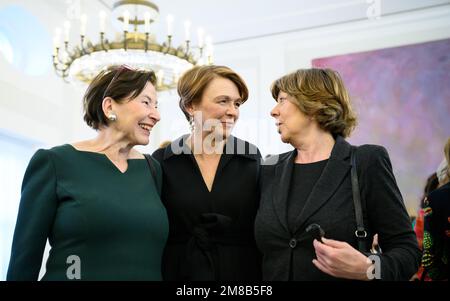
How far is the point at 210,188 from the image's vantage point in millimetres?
2268

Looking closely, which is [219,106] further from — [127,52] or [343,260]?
[127,52]

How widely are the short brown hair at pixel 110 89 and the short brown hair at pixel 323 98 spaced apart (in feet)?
2.09

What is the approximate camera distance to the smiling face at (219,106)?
2.34m

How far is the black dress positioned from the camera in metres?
2.11

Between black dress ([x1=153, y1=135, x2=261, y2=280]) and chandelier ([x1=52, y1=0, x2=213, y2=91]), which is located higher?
chandelier ([x1=52, y1=0, x2=213, y2=91])

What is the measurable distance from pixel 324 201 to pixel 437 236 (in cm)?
135

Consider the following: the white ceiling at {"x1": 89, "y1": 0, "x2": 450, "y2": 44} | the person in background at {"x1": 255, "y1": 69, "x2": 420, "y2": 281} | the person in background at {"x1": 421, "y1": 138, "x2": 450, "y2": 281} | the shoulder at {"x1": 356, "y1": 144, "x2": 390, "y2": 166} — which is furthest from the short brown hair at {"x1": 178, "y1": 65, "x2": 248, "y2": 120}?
the white ceiling at {"x1": 89, "y1": 0, "x2": 450, "y2": 44}

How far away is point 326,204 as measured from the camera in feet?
6.26

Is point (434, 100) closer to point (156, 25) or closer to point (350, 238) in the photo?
point (156, 25)

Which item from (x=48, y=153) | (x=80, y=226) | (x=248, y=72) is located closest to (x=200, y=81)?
(x=48, y=153)

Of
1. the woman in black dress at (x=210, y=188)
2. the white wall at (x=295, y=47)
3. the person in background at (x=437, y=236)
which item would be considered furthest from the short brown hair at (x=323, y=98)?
the white wall at (x=295, y=47)

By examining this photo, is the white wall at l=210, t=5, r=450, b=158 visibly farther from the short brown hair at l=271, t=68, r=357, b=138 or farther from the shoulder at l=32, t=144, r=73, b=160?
the shoulder at l=32, t=144, r=73, b=160

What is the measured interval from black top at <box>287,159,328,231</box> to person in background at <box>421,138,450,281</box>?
1.22 meters

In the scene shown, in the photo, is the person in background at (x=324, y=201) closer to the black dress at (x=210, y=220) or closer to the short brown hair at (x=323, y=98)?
the short brown hair at (x=323, y=98)
